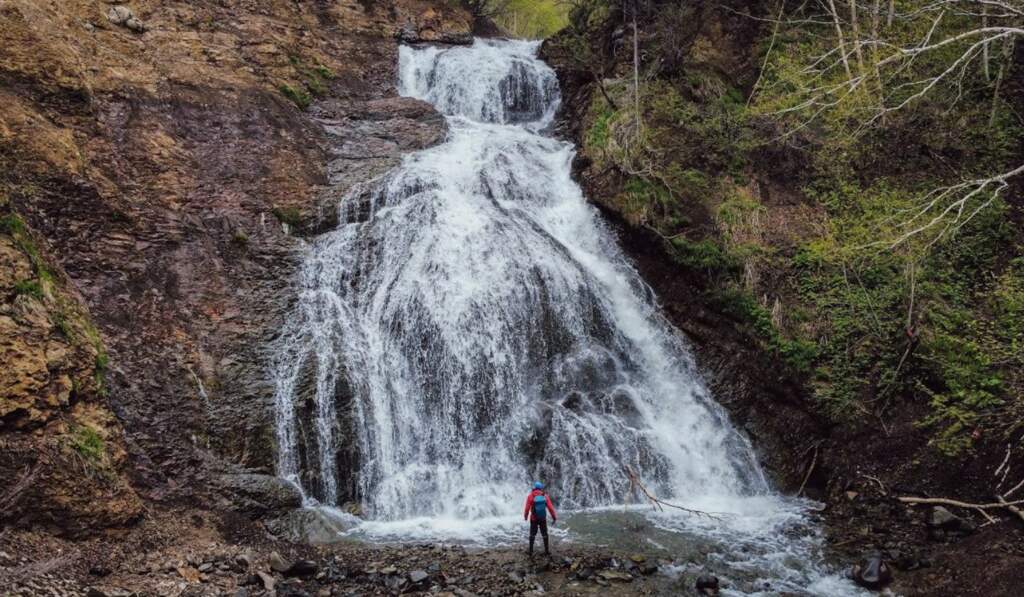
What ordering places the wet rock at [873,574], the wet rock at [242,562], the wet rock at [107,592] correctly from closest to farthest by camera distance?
the wet rock at [107,592]
the wet rock at [242,562]
the wet rock at [873,574]

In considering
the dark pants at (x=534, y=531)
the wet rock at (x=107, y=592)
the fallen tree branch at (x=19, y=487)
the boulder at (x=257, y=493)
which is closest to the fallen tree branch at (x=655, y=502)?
the dark pants at (x=534, y=531)

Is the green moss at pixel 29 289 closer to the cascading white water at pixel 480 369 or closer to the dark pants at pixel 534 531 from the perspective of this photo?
the cascading white water at pixel 480 369

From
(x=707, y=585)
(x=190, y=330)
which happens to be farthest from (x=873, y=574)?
(x=190, y=330)

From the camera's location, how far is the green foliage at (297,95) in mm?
18234

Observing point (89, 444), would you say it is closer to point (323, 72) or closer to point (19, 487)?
point (19, 487)

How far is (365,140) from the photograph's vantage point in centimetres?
1808

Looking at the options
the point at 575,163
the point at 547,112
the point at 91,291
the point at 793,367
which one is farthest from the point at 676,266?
the point at 91,291

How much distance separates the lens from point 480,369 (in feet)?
39.8

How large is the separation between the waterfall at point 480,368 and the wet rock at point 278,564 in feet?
6.88

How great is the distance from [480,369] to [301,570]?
17.2 ft

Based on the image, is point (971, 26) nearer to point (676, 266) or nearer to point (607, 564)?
point (676, 266)

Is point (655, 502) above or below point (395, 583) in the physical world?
below

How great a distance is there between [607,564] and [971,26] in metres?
16.4

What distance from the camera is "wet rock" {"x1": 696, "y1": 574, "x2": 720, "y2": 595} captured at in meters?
7.79
